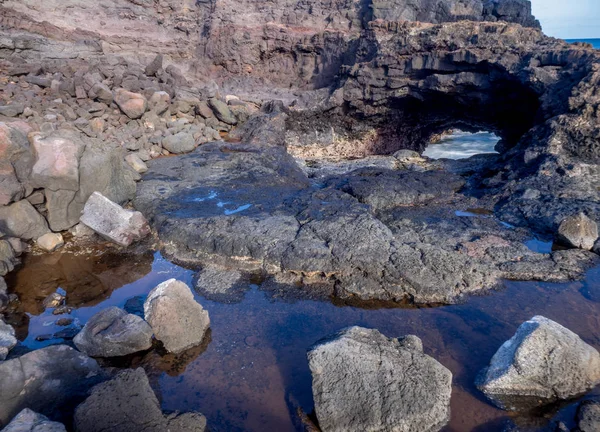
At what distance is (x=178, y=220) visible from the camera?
17.8 feet

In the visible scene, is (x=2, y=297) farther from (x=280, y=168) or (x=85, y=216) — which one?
(x=280, y=168)

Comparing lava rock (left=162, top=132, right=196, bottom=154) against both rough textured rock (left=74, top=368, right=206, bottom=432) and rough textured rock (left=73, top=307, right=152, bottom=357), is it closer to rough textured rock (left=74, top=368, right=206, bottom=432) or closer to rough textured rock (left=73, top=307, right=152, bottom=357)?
rough textured rock (left=73, top=307, right=152, bottom=357)

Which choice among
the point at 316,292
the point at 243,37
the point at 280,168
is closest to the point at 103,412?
the point at 316,292

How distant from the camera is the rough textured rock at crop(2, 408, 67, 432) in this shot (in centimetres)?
237

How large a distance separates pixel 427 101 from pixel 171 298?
892 centimetres

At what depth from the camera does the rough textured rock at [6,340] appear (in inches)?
131

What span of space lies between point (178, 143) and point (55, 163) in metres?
3.68

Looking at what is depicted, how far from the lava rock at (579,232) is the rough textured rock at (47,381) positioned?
500 centimetres

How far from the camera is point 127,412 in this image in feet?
8.43

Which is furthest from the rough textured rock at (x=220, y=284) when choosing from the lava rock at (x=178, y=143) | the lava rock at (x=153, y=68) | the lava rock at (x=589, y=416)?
the lava rock at (x=153, y=68)

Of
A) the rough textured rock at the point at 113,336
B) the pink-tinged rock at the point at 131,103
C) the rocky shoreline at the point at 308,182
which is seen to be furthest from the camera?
the pink-tinged rock at the point at 131,103

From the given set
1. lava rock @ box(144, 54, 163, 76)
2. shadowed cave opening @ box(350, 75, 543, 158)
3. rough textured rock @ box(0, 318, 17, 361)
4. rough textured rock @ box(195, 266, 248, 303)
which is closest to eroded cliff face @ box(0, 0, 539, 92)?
lava rock @ box(144, 54, 163, 76)

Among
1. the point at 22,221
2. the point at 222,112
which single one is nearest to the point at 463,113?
the point at 222,112

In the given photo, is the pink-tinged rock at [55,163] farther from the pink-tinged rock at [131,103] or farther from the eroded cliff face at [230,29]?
the eroded cliff face at [230,29]
